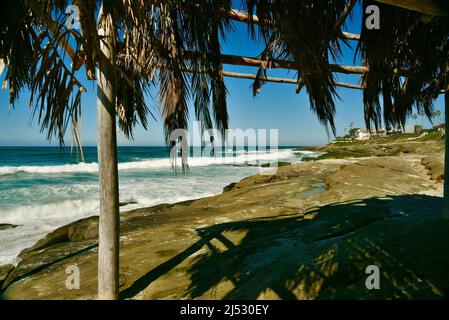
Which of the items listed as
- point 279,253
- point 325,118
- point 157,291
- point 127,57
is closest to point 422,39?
point 325,118

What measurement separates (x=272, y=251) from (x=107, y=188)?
86.8 inches

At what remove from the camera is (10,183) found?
18.3 meters

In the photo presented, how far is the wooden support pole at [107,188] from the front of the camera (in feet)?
7.49

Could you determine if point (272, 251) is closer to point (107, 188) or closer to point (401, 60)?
point (107, 188)

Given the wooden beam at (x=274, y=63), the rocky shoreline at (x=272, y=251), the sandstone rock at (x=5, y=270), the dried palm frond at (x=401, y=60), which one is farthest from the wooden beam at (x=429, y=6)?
the sandstone rock at (x=5, y=270)

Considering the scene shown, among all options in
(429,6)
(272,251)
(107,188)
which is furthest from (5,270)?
(429,6)

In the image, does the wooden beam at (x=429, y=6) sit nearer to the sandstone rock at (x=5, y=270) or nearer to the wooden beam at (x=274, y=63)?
the wooden beam at (x=274, y=63)

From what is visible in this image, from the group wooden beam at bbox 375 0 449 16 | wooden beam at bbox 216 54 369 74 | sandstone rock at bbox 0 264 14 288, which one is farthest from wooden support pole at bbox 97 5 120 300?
sandstone rock at bbox 0 264 14 288

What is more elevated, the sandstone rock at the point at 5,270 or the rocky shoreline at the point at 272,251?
the rocky shoreline at the point at 272,251

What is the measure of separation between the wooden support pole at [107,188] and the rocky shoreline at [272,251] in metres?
0.58

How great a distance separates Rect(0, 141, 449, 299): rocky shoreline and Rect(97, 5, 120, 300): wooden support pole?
1.92 feet

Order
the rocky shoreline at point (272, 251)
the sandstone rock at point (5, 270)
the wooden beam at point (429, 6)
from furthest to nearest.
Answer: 1. the sandstone rock at point (5, 270)
2. the rocky shoreline at point (272, 251)
3. the wooden beam at point (429, 6)

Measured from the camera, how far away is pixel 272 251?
3590mm
